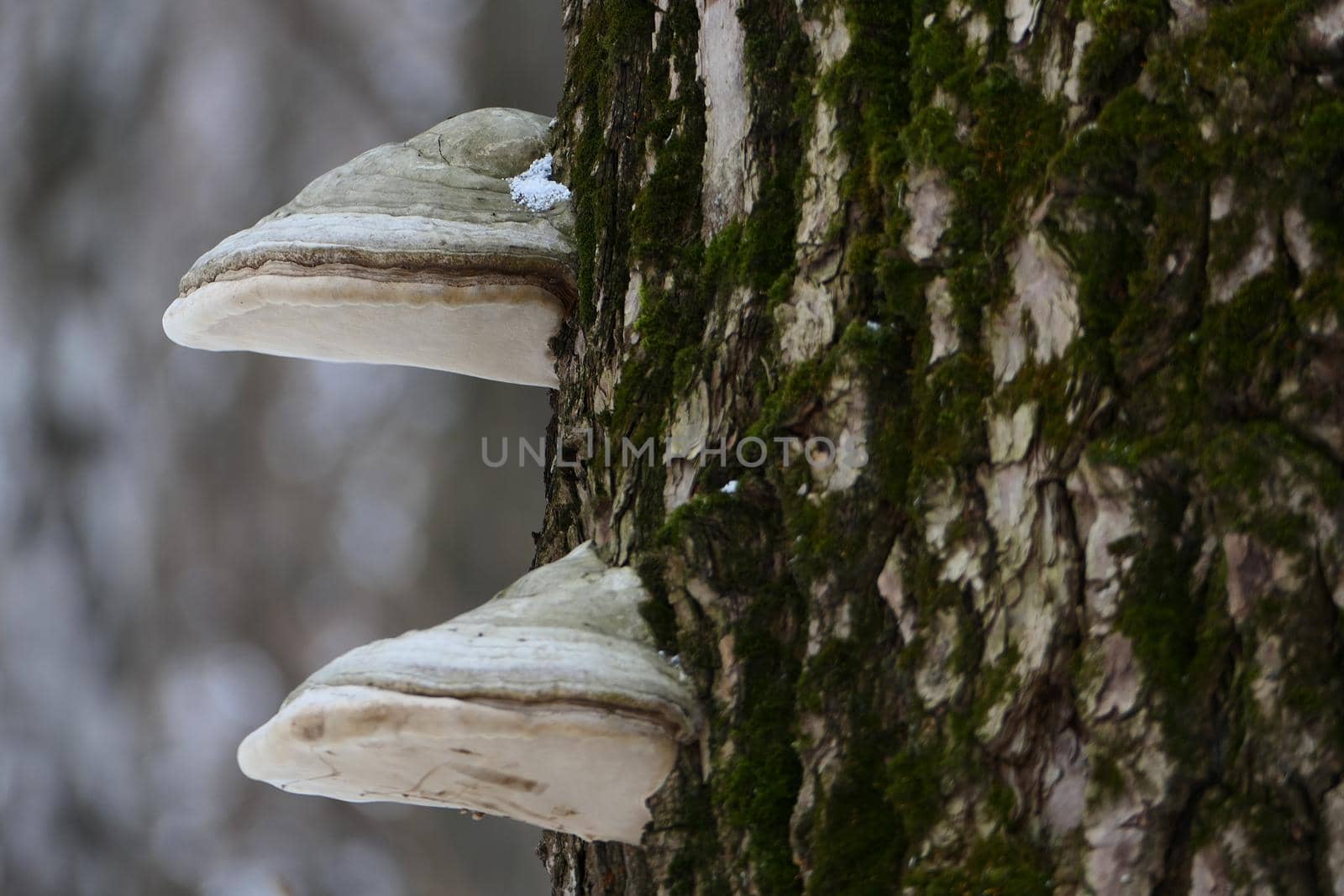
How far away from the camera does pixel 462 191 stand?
184cm

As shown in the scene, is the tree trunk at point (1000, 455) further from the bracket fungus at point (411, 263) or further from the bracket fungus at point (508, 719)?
A: the bracket fungus at point (411, 263)

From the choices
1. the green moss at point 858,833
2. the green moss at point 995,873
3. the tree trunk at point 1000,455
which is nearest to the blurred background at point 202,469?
the tree trunk at point 1000,455

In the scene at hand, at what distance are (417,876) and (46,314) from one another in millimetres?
3659

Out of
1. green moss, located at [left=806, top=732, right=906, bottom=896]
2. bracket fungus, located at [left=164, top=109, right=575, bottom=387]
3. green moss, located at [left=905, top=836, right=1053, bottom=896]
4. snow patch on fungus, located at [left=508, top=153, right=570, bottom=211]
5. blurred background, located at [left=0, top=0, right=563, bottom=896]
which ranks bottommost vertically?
green moss, located at [left=905, top=836, right=1053, bottom=896]

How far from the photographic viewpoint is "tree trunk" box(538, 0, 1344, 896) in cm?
105

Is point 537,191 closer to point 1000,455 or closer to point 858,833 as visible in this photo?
point 1000,455

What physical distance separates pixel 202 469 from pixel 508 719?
220 inches

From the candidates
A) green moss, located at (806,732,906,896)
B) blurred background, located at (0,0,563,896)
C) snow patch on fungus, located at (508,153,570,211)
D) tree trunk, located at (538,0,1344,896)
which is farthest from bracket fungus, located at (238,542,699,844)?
blurred background, located at (0,0,563,896)

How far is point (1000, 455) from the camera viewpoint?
1.21 metres

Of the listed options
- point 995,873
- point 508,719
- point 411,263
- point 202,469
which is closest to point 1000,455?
point 995,873

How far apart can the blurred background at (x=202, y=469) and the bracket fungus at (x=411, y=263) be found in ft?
12.2

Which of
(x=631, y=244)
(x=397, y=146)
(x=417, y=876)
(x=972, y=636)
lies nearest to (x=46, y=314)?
(x=417, y=876)

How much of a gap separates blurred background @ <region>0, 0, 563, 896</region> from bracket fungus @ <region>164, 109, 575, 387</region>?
3.71 meters

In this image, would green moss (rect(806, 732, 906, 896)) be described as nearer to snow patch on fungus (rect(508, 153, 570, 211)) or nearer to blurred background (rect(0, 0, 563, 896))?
snow patch on fungus (rect(508, 153, 570, 211))
